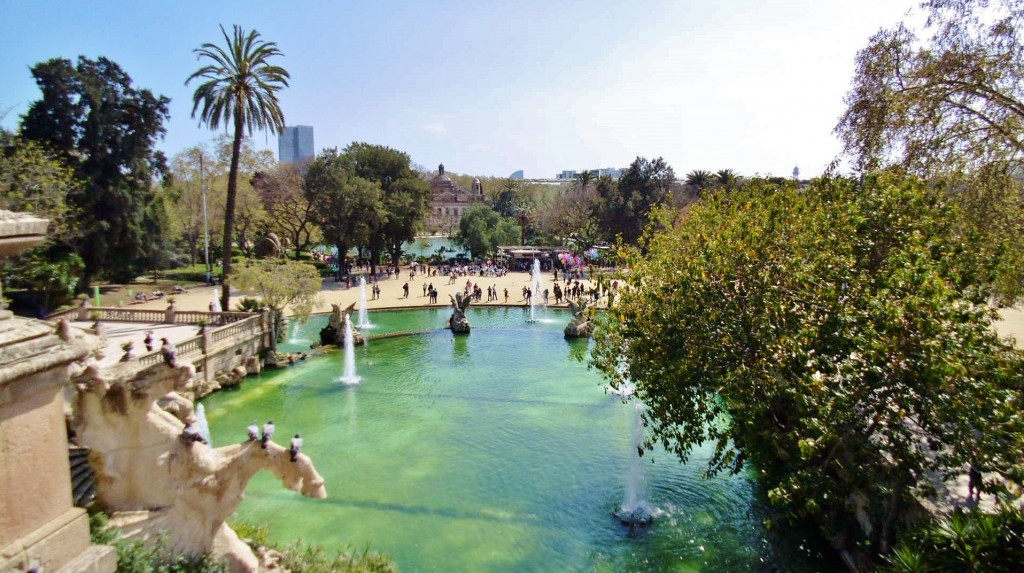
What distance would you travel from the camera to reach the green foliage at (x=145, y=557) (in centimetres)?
666

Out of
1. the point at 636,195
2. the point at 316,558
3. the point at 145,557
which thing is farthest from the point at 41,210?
the point at 636,195

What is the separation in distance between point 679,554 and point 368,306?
3236 centimetres

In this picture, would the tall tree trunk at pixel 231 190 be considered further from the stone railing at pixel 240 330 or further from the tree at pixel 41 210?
the tree at pixel 41 210

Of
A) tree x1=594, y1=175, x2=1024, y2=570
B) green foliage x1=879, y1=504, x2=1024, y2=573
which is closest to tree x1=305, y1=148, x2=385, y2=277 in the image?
tree x1=594, y1=175, x2=1024, y2=570

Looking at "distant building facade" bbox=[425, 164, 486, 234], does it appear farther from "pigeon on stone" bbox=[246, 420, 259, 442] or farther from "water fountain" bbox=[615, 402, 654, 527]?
"pigeon on stone" bbox=[246, 420, 259, 442]

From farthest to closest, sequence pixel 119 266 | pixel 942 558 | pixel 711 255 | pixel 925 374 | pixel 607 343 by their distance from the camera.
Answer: pixel 119 266 → pixel 607 343 → pixel 711 255 → pixel 925 374 → pixel 942 558

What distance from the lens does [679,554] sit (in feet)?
41.5

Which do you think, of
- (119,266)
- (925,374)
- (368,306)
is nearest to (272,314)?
(368,306)

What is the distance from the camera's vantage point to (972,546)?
713 cm

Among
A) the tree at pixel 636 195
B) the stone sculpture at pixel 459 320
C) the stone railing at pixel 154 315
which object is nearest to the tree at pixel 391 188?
the tree at pixel 636 195

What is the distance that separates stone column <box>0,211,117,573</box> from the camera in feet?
12.3

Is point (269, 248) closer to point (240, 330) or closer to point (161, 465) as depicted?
point (240, 330)

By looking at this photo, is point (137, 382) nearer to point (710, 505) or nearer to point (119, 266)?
point (710, 505)

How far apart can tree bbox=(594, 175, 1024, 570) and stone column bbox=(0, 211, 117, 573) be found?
855cm
